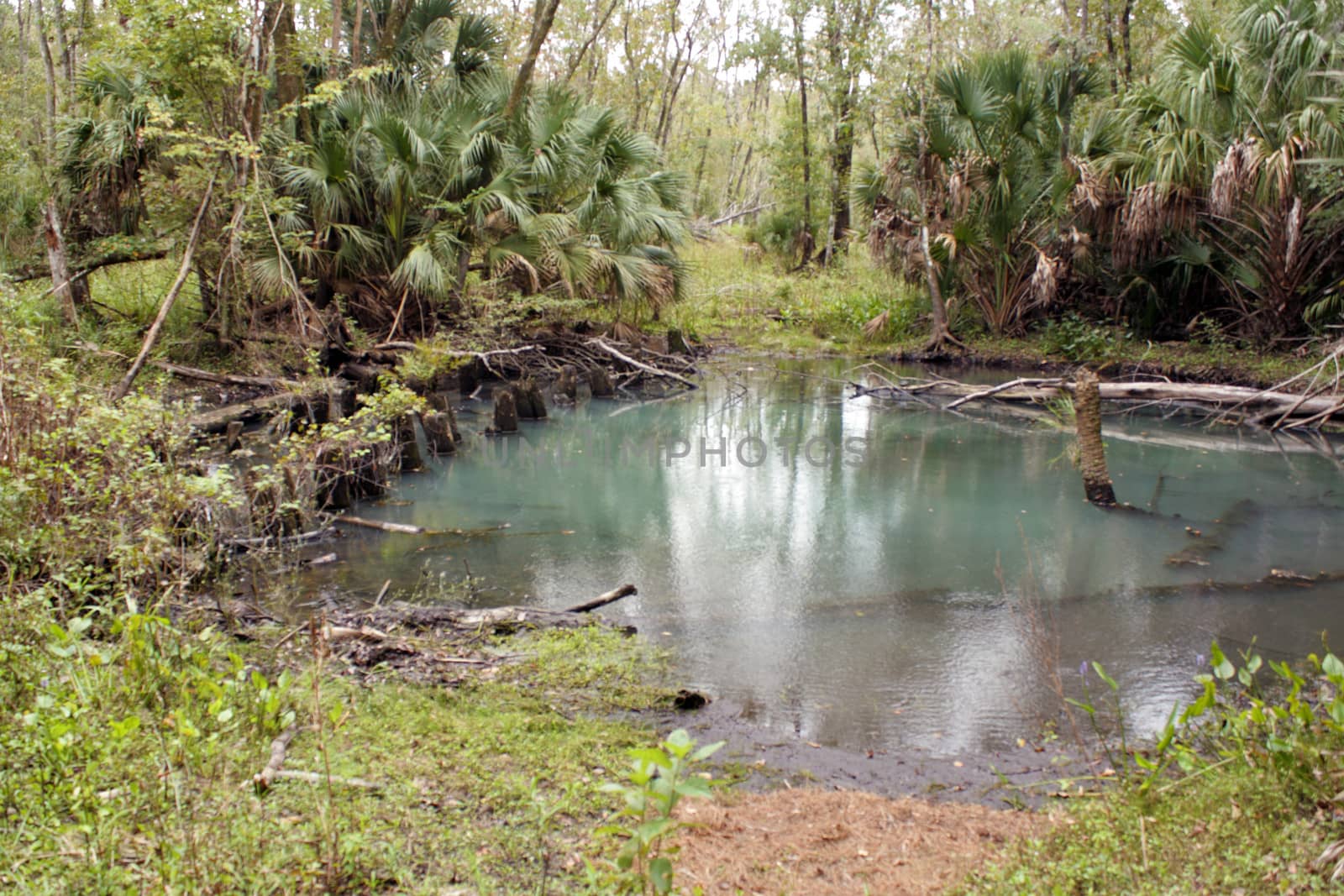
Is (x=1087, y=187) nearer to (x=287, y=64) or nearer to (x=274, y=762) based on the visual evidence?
(x=287, y=64)

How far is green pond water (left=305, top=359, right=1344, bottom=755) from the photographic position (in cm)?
521

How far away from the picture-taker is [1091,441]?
8562 millimetres

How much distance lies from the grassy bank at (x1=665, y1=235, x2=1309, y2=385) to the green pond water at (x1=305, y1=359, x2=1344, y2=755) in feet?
8.18

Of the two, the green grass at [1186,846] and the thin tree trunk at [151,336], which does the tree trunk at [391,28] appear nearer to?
the thin tree trunk at [151,336]

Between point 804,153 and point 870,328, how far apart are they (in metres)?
7.58

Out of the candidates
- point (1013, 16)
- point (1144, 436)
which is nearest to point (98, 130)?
point (1144, 436)

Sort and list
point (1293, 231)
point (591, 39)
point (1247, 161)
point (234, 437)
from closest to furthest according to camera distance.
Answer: point (234, 437)
point (1247, 161)
point (1293, 231)
point (591, 39)

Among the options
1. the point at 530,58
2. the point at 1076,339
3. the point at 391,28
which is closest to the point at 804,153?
the point at 1076,339

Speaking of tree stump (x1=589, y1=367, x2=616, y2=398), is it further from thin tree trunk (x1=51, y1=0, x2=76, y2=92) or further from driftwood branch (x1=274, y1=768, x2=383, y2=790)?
driftwood branch (x1=274, y1=768, x2=383, y2=790)

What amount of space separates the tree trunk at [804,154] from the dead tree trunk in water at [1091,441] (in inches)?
665

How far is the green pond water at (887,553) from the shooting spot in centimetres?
521

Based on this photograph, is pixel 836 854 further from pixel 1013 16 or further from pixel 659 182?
pixel 1013 16

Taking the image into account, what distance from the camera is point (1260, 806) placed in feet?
9.53

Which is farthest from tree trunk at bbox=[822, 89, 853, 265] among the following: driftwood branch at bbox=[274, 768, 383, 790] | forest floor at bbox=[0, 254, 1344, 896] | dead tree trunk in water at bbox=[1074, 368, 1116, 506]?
driftwood branch at bbox=[274, 768, 383, 790]
